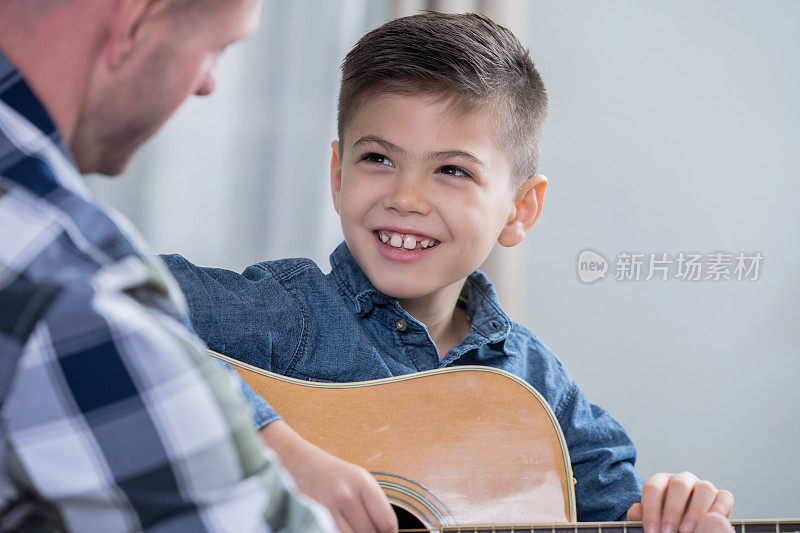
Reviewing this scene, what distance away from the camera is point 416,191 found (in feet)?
3.73

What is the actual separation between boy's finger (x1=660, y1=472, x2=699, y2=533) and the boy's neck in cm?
43

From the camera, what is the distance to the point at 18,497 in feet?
1.38

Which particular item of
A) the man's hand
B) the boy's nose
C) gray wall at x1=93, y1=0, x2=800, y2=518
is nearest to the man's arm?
the man's hand

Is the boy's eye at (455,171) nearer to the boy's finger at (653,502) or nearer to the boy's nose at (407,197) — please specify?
Result: the boy's nose at (407,197)

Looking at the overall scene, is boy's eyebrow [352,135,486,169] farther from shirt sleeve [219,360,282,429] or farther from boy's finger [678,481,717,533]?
boy's finger [678,481,717,533]

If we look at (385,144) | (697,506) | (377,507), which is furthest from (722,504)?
(385,144)

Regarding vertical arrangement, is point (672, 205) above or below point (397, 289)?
above

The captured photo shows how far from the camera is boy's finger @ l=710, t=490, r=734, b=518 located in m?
0.91

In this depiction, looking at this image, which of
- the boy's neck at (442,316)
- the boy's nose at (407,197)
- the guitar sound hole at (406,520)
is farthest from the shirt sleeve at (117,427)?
the boy's neck at (442,316)

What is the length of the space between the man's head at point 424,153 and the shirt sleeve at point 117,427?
733 millimetres

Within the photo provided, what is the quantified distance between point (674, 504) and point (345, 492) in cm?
39

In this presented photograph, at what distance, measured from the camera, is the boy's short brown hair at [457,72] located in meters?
1.16

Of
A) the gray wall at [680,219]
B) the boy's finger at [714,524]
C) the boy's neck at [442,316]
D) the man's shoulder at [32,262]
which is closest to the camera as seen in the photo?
the man's shoulder at [32,262]

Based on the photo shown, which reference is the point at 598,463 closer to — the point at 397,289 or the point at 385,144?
the point at 397,289
